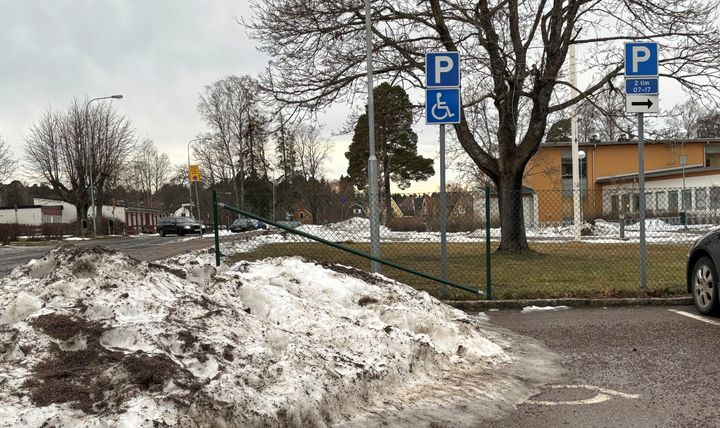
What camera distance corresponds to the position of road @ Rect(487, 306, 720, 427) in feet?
12.9

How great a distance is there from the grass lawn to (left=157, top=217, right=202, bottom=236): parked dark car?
3409 centimetres

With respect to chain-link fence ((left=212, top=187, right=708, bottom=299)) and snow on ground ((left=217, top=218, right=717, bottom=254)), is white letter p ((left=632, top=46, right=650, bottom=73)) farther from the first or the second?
snow on ground ((left=217, top=218, right=717, bottom=254))

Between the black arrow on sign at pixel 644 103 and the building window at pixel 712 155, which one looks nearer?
the black arrow on sign at pixel 644 103

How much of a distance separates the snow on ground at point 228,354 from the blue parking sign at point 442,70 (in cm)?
391

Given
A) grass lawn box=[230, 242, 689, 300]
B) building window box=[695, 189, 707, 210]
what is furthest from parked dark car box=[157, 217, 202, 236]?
building window box=[695, 189, 707, 210]

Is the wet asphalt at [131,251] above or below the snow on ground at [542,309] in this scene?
above

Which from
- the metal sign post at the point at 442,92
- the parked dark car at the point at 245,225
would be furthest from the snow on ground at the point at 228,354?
the parked dark car at the point at 245,225

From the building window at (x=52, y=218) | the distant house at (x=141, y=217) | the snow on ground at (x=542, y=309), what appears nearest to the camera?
the snow on ground at (x=542, y=309)

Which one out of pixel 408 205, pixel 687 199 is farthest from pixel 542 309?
pixel 687 199

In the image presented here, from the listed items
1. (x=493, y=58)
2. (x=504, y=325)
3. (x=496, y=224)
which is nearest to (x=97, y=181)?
(x=496, y=224)

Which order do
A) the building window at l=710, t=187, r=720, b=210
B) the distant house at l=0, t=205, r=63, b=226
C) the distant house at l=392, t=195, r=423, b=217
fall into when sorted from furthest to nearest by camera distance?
the distant house at l=0, t=205, r=63, b=226, the building window at l=710, t=187, r=720, b=210, the distant house at l=392, t=195, r=423, b=217

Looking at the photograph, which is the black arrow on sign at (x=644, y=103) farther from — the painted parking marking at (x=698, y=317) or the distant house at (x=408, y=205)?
the distant house at (x=408, y=205)

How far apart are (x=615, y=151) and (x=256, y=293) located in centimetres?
5148

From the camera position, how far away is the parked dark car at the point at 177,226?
45.4 meters
